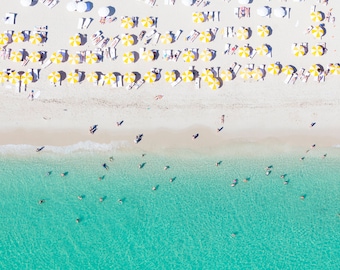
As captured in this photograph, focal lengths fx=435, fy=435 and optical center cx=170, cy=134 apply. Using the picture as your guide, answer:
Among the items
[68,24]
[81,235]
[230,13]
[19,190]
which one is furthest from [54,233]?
[230,13]

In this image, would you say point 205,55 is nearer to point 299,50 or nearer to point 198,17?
point 198,17

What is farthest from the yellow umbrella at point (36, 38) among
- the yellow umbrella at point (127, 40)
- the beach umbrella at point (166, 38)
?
the beach umbrella at point (166, 38)

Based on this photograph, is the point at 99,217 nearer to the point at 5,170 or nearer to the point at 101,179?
the point at 101,179

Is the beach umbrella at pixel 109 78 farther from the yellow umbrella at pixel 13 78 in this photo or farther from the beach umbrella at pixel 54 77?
the yellow umbrella at pixel 13 78

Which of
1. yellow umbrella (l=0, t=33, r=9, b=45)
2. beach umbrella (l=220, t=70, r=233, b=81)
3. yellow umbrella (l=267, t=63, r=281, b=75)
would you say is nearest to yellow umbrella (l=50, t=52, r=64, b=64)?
yellow umbrella (l=0, t=33, r=9, b=45)

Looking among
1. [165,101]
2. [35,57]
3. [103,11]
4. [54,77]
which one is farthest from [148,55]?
[35,57]

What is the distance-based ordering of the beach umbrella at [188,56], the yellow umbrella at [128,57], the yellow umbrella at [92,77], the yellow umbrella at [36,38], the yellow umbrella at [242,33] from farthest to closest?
the yellow umbrella at [242,33], the beach umbrella at [188,56], the yellow umbrella at [128,57], the yellow umbrella at [36,38], the yellow umbrella at [92,77]

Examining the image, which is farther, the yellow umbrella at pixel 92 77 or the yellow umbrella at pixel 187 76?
the yellow umbrella at pixel 187 76

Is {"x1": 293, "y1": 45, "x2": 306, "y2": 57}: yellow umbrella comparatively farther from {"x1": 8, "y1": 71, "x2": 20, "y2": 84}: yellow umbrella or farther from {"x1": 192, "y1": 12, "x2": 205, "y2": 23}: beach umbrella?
{"x1": 8, "y1": 71, "x2": 20, "y2": 84}: yellow umbrella
